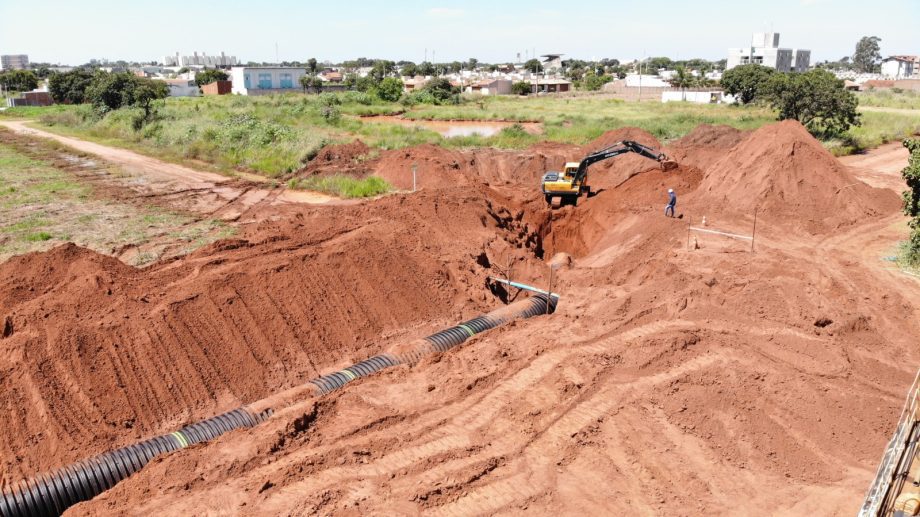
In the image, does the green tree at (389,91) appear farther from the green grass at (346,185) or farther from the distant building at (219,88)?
the green grass at (346,185)

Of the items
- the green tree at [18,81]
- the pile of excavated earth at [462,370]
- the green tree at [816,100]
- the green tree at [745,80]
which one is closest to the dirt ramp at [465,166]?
the pile of excavated earth at [462,370]

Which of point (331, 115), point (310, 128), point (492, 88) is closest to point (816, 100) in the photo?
point (310, 128)

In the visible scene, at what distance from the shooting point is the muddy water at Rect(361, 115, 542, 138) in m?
51.8

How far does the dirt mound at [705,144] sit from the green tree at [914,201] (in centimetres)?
1312

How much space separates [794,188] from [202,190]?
23519 mm

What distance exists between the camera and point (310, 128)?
4703 cm

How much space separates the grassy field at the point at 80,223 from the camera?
2034 cm

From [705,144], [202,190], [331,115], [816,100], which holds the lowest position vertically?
[202,190]

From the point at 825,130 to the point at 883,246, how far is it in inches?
928

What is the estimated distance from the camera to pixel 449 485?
921 cm

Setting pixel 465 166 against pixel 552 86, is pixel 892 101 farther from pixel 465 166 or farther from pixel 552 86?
pixel 465 166

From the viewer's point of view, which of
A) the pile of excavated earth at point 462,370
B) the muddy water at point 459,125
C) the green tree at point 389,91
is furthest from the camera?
the green tree at point 389,91

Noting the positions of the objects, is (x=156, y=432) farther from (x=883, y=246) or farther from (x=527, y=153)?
(x=527, y=153)

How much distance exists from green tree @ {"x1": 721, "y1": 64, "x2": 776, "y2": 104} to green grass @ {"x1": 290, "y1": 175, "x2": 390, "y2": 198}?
49.1 meters
